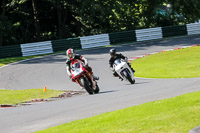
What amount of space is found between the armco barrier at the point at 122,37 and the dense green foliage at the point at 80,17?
15.2 feet

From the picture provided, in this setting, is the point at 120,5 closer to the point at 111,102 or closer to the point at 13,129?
the point at 111,102

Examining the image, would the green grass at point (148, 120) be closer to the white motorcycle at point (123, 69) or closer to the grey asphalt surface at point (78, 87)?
the grey asphalt surface at point (78, 87)

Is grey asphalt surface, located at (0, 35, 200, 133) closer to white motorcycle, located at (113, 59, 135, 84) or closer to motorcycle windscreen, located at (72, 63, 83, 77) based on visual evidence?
white motorcycle, located at (113, 59, 135, 84)

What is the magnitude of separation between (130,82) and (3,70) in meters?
11.7

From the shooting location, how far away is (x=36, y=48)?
35.3 meters

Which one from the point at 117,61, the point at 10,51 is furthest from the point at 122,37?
the point at 117,61

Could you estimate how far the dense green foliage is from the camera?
41938mm

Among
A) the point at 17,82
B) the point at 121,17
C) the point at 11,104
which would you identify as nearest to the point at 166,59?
the point at 17,82

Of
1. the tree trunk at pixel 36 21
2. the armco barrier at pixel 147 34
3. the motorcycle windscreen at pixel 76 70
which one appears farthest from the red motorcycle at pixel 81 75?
the tree trunk at pixel 36 21

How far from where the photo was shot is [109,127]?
821 centimetres

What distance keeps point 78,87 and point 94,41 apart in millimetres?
18312

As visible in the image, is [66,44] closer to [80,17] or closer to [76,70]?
[80,17]

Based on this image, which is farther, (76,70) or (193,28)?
(193,28)

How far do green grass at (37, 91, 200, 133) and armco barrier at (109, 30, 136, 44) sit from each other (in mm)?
27808
